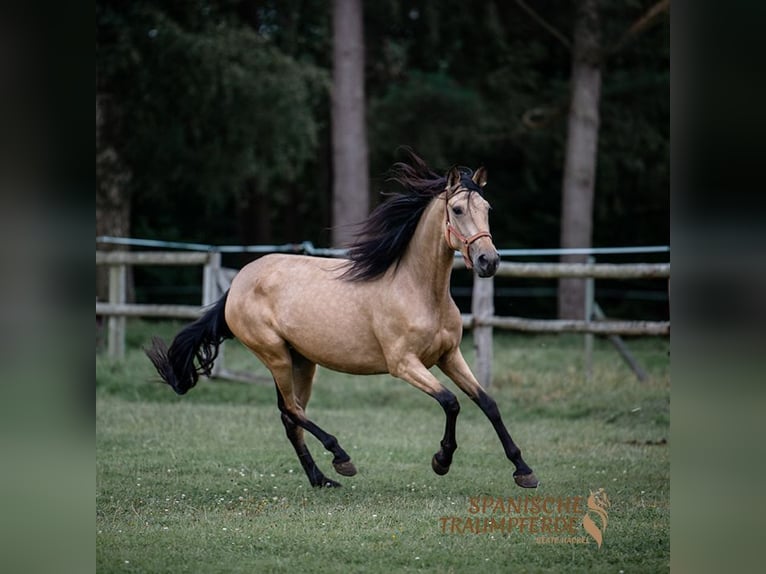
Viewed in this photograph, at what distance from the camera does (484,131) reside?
1806cm

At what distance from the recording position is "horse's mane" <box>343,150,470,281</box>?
561 cm

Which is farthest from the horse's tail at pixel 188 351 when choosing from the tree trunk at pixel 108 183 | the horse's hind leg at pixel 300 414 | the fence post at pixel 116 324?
the tree trunk at pixel 108 183

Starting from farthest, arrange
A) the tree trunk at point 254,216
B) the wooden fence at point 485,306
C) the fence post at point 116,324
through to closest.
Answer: the tree trunk at point 254,216, the fence post at point 116,324, the wooden fence at point 485,306

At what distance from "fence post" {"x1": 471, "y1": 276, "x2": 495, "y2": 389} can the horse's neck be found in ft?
13.8

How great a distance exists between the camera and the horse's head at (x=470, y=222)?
4789 millimetres

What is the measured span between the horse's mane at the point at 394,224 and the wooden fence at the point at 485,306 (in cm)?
284

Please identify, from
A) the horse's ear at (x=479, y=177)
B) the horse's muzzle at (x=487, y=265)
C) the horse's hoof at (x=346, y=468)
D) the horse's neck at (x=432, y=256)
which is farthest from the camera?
the horse's hoof at (x=346, y=468)

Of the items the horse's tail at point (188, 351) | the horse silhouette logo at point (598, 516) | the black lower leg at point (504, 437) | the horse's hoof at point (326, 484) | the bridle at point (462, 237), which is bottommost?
the horse's hoof at point (326, 484)

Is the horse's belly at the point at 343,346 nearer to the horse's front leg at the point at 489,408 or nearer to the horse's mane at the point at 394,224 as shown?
the horse's mane at the point at 394,224

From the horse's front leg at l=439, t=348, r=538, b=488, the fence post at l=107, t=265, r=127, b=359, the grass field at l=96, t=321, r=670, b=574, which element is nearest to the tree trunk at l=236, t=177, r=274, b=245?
the fence post at l=107, t=265, r=127, b=359
